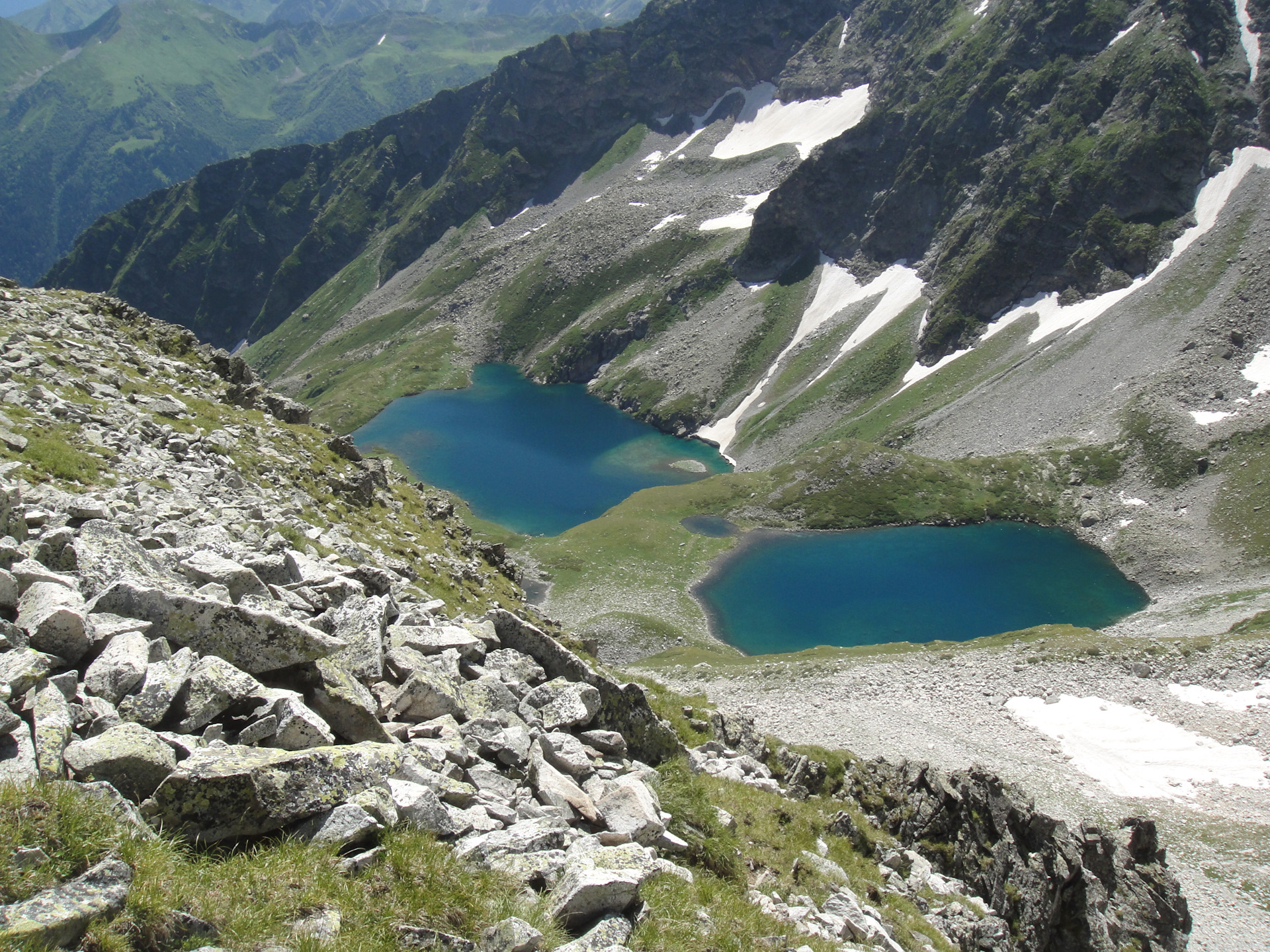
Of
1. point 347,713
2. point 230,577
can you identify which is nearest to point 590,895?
point 347,713

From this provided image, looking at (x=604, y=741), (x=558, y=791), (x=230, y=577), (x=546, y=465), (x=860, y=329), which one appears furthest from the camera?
(x=860, y=329)

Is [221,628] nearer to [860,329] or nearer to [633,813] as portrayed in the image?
[633,813]

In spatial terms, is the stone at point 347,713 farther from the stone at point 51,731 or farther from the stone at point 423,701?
the stone at point 51,731

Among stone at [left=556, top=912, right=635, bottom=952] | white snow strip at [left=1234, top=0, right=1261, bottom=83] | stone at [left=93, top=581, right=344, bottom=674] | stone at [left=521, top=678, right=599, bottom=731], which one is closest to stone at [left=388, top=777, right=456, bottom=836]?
stone at [left=556, top=912, right=635, bottom=952]

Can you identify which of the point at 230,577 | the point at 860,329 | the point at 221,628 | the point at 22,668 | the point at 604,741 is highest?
the point at 860,329

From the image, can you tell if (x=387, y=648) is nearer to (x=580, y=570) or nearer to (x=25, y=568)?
(x=25, y=568)

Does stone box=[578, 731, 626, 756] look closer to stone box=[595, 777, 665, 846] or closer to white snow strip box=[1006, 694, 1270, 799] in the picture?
stone box=[595, 777, 665, 846]
